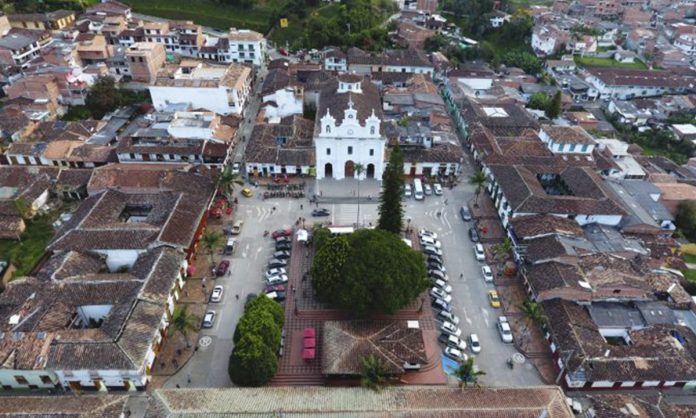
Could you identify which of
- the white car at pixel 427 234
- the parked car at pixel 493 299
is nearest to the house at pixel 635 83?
the white car at pixel 427 234

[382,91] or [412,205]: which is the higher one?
[382,91]

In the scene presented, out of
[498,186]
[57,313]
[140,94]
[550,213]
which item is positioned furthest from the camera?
[140,94]

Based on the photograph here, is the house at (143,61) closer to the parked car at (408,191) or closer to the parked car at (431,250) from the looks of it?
the parked car at (408,191)

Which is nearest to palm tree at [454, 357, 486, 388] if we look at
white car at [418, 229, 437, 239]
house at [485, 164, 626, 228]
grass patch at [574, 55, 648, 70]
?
white car at [418, 229, 437, 239]

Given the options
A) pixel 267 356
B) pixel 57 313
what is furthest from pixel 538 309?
pixel 57 313

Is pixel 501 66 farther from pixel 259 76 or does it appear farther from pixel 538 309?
pixel 538 309

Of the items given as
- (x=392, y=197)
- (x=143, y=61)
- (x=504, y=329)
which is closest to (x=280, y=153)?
(x=392, y=197)
